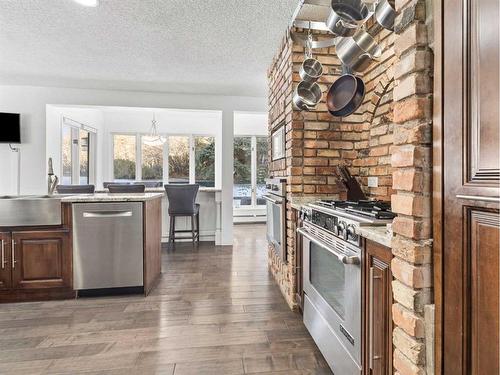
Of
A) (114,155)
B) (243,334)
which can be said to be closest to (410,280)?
(243,334)

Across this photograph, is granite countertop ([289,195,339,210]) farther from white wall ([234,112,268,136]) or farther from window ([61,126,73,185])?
white wall ([234,112,268,136])

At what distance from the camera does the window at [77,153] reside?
527 centimetres

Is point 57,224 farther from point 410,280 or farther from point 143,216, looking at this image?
point 410,280

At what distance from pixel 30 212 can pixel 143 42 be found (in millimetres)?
2063

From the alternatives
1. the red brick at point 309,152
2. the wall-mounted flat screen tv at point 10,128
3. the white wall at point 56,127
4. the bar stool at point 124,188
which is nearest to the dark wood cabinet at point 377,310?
the red brick at point 309,152

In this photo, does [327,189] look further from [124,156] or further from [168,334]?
[124,156]

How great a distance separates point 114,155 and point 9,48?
12.3 ft

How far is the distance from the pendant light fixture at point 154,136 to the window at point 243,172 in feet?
5.95

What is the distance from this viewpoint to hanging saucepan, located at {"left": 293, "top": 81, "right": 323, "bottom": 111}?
2287 millimetres

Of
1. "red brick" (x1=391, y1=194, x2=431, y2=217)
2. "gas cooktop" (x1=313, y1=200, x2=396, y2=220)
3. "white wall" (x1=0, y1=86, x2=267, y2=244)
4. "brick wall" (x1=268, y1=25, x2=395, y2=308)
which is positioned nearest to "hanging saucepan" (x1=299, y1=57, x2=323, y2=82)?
"brick wall" (x1=268, y1=25, x2=395, y2=308)

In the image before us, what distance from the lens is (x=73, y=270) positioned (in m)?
2.78

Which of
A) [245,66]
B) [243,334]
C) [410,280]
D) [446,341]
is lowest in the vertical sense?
[243,334]

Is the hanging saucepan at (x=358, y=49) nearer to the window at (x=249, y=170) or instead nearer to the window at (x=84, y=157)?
the window at (x=249, y=170)

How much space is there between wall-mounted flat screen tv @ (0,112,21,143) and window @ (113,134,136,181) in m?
2.62
